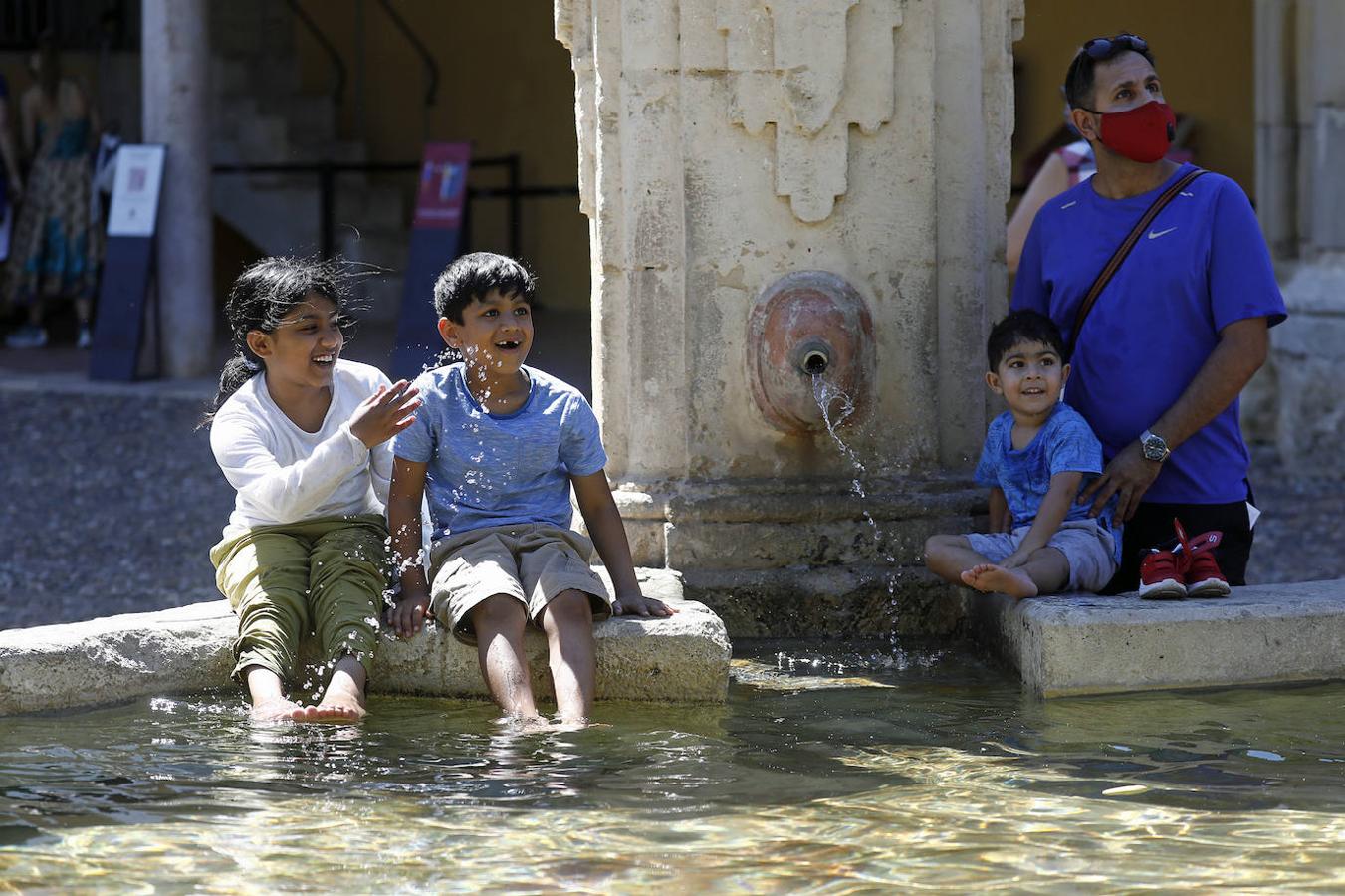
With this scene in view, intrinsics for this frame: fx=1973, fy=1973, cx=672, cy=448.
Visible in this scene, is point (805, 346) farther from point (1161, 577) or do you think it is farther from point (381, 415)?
point (381, 415)

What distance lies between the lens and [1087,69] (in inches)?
180

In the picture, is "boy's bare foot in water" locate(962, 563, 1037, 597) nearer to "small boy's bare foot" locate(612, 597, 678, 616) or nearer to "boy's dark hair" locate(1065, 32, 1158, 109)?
"small boy's bare foot" locate(612, 597, 678, 616)

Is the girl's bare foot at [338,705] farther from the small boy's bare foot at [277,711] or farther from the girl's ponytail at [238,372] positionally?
the girl's ponytail at [238,372]

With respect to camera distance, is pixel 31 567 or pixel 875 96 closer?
pixel 875 96

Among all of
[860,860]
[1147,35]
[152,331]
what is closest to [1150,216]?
[860,860]

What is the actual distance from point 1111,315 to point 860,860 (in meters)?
1.90

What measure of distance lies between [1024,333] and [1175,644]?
786mm

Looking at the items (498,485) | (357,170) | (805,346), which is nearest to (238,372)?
(498,485)

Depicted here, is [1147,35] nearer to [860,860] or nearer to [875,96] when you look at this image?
[875,96]

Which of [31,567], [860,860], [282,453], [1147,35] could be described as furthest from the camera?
[1147,35]

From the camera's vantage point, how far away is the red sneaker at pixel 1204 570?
432 centimetres

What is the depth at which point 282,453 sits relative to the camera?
4.40 metres

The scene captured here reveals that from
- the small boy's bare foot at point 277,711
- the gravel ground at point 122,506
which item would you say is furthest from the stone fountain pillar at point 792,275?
the gravel ground at point 122,506

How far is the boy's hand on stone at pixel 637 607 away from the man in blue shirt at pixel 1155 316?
1.00 metres
